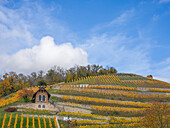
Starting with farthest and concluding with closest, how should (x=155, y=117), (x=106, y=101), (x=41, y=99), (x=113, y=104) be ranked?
1. (x=106, y=101)
2. (x=113, y=104)
3. (x=41, y=99)
4. (x=155, y=117)

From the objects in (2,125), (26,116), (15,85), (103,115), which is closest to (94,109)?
(103,115)

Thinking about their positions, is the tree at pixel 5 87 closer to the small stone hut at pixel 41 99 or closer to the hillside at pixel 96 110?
the hillside at pixel 96 110

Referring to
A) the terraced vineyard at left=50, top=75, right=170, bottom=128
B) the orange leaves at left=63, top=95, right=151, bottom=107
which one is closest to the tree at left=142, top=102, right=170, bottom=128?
the terraced vineyard at left=50, top=75, right=170, bottom=128

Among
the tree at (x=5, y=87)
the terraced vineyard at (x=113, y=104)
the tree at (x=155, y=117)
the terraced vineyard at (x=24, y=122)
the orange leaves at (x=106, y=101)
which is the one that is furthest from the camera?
the tree at (x=5, y=87)

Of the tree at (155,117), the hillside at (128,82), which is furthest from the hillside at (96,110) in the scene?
the hillside at (128,82)

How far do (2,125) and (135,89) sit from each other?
53495 millimetres

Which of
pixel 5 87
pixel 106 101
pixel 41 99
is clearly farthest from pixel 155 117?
pixel 5 87

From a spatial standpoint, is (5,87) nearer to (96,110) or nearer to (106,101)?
(96,110)

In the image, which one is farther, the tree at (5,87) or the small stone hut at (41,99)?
the tree at (5,87)

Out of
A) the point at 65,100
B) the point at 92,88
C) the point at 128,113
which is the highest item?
the point at 92,88

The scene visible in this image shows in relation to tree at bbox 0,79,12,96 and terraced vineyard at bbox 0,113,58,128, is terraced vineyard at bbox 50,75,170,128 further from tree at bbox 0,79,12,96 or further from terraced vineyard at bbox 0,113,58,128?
tree at bbox 0,79,12,96

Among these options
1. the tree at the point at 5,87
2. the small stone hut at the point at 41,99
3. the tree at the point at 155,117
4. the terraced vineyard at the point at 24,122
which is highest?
the tree at the point at 5,87

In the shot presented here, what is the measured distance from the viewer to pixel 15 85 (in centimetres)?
7369

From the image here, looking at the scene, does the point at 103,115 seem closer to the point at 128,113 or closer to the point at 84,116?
the point at 84,116
